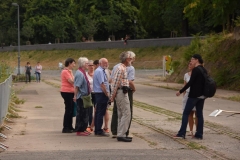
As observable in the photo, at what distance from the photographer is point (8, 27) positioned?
112m

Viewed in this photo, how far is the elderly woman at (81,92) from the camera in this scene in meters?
14.8

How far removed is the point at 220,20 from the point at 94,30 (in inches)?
2233

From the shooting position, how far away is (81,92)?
48.6 feet

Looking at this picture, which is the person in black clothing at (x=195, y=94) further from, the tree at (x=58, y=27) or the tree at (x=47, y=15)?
the tree at (x=47, y=15)

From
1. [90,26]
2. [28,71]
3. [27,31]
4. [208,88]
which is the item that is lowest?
[28,71]

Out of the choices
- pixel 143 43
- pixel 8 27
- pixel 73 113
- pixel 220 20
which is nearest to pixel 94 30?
pixel 143 43

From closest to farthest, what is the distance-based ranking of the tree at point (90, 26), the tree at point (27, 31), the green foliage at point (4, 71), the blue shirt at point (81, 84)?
the blue shirt at point (81, 84) → the green foliage at point (4, 71) → the tree at point (90, 26) → the tree at point (27, 31)

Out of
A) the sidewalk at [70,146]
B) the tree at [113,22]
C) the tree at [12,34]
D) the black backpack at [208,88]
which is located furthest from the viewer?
the tree at [12,34]

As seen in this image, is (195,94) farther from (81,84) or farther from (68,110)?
(68,110)

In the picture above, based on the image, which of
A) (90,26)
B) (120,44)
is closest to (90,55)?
(120,44)

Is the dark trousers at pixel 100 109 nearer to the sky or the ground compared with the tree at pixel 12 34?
nearer to the ground

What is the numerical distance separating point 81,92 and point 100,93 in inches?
22.1

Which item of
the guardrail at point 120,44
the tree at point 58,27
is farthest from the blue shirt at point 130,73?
the tree at point 58,27

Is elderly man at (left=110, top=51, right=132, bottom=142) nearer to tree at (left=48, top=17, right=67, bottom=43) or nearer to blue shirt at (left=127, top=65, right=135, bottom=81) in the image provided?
blue shirt at (left=127, top=65, right=135, bottom=81)
